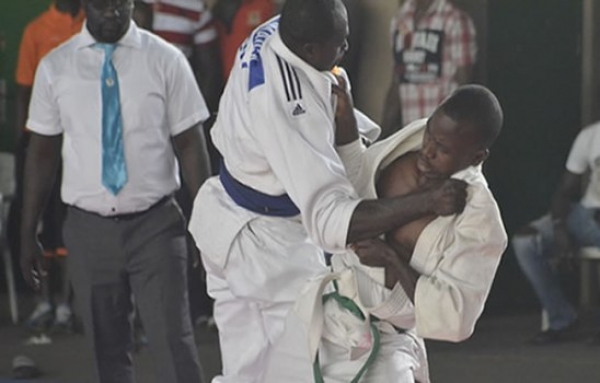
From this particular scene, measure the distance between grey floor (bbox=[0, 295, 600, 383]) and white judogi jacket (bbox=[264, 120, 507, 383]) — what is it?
4.09m

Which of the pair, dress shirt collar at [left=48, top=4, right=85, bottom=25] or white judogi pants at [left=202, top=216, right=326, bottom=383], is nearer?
white judogi pants at [left=202, top=216, right=326, bottom=383]

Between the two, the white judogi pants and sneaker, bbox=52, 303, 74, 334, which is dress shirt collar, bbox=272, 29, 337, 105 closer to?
the white judogi pants

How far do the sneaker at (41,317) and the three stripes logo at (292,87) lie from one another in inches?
226

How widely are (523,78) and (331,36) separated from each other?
217 inches

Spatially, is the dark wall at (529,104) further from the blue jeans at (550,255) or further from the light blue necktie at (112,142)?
the light blue necktie at (112,142)

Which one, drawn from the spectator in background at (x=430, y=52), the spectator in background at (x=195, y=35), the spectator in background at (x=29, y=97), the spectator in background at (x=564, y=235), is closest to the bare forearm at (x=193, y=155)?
the spectator in background at (x=430, y=52)

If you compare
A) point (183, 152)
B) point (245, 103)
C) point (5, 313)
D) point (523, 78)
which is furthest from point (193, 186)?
point (5, 313)

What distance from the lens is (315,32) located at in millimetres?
5680

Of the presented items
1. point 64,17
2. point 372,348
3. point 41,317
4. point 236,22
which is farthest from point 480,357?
point 372,348

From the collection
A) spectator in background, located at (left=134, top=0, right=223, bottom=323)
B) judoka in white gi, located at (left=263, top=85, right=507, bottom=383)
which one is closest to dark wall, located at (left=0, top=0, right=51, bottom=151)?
spectator in background, located at (left=134, top=0, right=223, bottom=323)

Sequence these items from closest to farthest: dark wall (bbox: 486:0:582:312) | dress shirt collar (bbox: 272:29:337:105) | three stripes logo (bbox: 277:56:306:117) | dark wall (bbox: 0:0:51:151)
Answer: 1. three stripes logo (bbox: 277:56:306:117)
2. dress shirt collar (bbox: 272:29:337:105)
3. dark wall (bbox: 486:0:582:312)
4. dark wall (bbox: 0:0:51:151)

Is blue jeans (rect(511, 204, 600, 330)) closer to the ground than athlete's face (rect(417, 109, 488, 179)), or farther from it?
closer to the ground

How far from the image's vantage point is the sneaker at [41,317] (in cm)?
1109

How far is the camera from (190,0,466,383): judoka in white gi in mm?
5293
